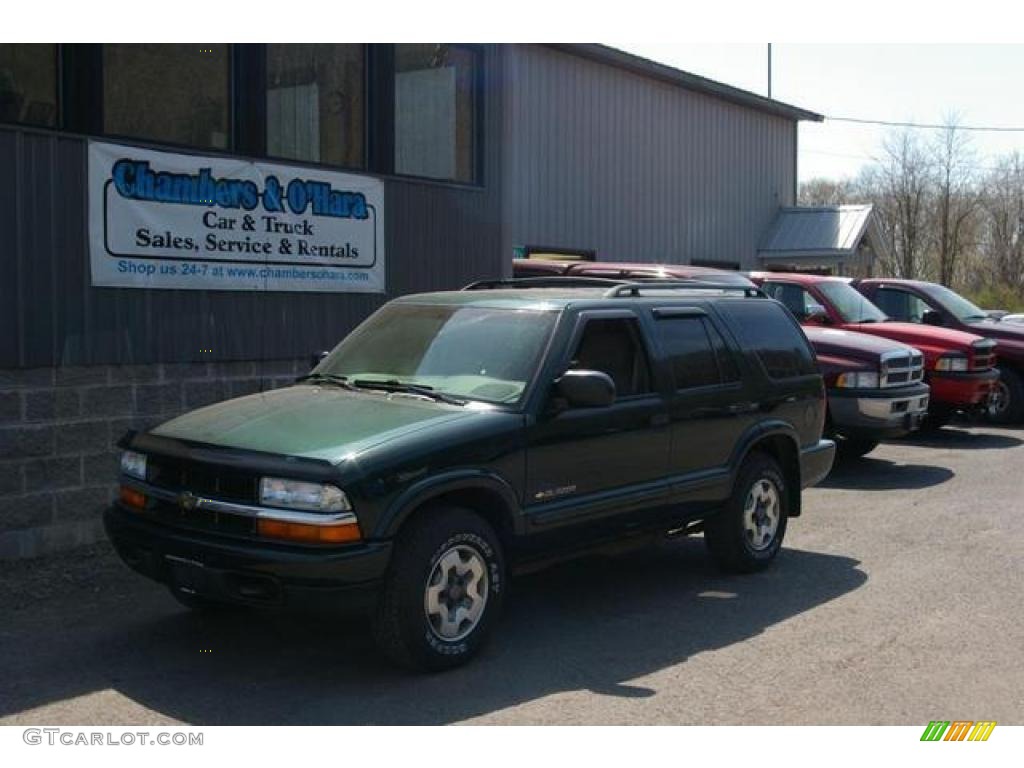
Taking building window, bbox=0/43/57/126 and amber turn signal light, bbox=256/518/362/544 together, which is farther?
building window, bbox=0/43/57/126

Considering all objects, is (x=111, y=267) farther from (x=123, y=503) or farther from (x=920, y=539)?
(x=920, y=539)

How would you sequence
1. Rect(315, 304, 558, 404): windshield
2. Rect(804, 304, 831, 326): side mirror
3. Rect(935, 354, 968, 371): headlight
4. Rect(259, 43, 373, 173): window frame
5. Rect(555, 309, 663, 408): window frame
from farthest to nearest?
Rect(935, 354, 968, 371): headlight, Rect(804, 304, 831, 326): side mirror, Rect(259, 43, 373, 173): window frame, Rect(555, 309, 663, 408): window frame, Rect(315, 304, 558, 404): windshield

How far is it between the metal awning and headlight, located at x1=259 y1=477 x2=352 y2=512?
20.4 m

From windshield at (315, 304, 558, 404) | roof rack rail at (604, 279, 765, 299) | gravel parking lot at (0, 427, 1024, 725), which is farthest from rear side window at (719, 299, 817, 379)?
windshield at (315, 304, 558, 404)

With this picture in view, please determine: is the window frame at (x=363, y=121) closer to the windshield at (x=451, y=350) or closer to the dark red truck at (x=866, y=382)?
the dark red truck at (x=866, y=382)

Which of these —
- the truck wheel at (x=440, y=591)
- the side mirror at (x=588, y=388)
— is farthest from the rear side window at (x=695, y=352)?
the truck wheel at (x=440, y=591)

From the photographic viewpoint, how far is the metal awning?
24.0 metres

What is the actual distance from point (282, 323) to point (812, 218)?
57.5 ft

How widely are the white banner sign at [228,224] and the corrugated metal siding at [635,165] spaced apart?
603 cm

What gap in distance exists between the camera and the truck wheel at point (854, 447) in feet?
41.9

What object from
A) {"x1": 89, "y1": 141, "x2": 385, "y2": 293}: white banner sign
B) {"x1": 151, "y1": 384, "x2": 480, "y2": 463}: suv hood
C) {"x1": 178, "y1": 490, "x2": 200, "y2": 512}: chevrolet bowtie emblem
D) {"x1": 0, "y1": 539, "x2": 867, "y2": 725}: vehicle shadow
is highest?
{"x1": 89, "y1": 141, "x2": 385, "y2": 293}: white banner sign

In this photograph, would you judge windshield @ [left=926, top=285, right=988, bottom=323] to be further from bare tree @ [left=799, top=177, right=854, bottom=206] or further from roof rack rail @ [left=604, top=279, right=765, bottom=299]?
bare tree @ [left=799, top=177, right=854, bottom=206]

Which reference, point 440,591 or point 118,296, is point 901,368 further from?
point 440,591

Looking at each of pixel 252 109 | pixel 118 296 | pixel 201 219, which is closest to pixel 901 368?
pixel 252 109
